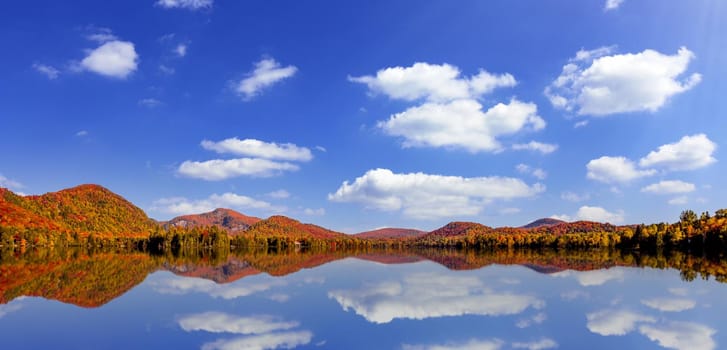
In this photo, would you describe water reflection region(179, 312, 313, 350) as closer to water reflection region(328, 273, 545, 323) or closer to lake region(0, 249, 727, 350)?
lake region(0, 249, 727, 350)

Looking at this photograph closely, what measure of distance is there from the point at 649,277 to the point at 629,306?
23.3 meters

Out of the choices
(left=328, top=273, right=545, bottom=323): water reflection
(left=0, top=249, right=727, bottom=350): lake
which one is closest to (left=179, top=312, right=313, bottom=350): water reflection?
(left=0, top=249, right=727, bottom=350): lake

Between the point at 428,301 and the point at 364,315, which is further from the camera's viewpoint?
the point at 428,301

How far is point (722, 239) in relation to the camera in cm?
11812

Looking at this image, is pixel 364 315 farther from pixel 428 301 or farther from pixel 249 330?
pixel 249 330

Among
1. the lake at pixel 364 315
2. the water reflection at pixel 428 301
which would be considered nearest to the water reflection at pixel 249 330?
the lake at pixel 364 315

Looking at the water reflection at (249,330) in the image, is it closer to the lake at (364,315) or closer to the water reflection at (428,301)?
the lake at (364,315)

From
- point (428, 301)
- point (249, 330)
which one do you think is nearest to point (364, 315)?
point (428, 301)

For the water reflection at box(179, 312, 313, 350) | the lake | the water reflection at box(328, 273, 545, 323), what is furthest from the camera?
the water reflection at box(328, 273, 545, 323)

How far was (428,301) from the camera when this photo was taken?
3008 centimetres

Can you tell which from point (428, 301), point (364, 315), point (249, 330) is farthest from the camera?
point (428, 301)

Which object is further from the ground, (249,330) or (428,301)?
(249,330)

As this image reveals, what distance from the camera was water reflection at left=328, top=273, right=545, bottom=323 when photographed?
25.8 meters

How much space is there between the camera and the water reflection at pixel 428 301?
25.8m
